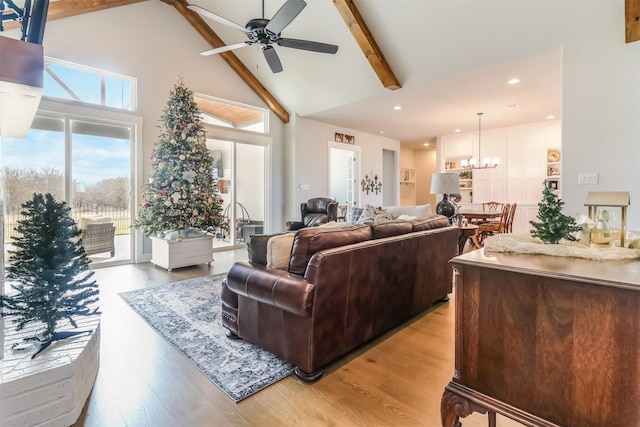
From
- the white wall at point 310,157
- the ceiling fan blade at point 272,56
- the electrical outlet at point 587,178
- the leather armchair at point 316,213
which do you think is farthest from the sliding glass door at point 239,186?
the electrical outlet at point 587,178

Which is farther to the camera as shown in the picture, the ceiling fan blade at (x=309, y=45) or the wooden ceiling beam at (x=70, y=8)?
the wooden ceiling beam at (x=70, y=8)

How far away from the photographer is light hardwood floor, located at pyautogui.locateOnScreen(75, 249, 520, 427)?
5.20 feet

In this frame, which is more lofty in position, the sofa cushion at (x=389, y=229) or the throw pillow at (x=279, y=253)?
the sofa cushion at (x=389, y=229)

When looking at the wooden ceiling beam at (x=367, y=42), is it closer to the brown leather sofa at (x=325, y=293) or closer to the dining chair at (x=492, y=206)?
the brown leather sofa at (x=325, y=293)

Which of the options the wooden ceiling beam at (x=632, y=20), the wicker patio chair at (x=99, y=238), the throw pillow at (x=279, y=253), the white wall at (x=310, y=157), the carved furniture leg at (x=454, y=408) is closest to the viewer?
the carved furniture leg at (x=454, y=408)

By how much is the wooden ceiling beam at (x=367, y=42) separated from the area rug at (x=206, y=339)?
3876mm

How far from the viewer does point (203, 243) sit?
4883 millimetres

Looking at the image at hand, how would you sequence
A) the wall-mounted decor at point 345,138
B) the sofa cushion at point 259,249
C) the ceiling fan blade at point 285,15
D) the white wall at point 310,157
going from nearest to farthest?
the sofa cushion at point 259,249 < the ceiling fan blade at point 285,15 < the white wall at point 310,157 < the wall-mounted decor at point 345,138

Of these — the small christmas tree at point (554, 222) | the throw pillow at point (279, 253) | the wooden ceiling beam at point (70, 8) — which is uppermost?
the wooden ceiling beam at point (70, 8)

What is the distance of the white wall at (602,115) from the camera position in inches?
132

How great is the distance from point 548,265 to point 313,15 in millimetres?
Result: 4765

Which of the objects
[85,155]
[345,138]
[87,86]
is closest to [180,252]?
[85,155]

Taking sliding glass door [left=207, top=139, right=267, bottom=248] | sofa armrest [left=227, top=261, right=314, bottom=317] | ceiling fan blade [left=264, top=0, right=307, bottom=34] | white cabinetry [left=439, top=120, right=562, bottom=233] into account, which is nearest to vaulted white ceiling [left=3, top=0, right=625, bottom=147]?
white cabinetry [left=439, top=120, right=562, bottom=233]

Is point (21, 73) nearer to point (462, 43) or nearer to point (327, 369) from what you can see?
point (327, 369)
